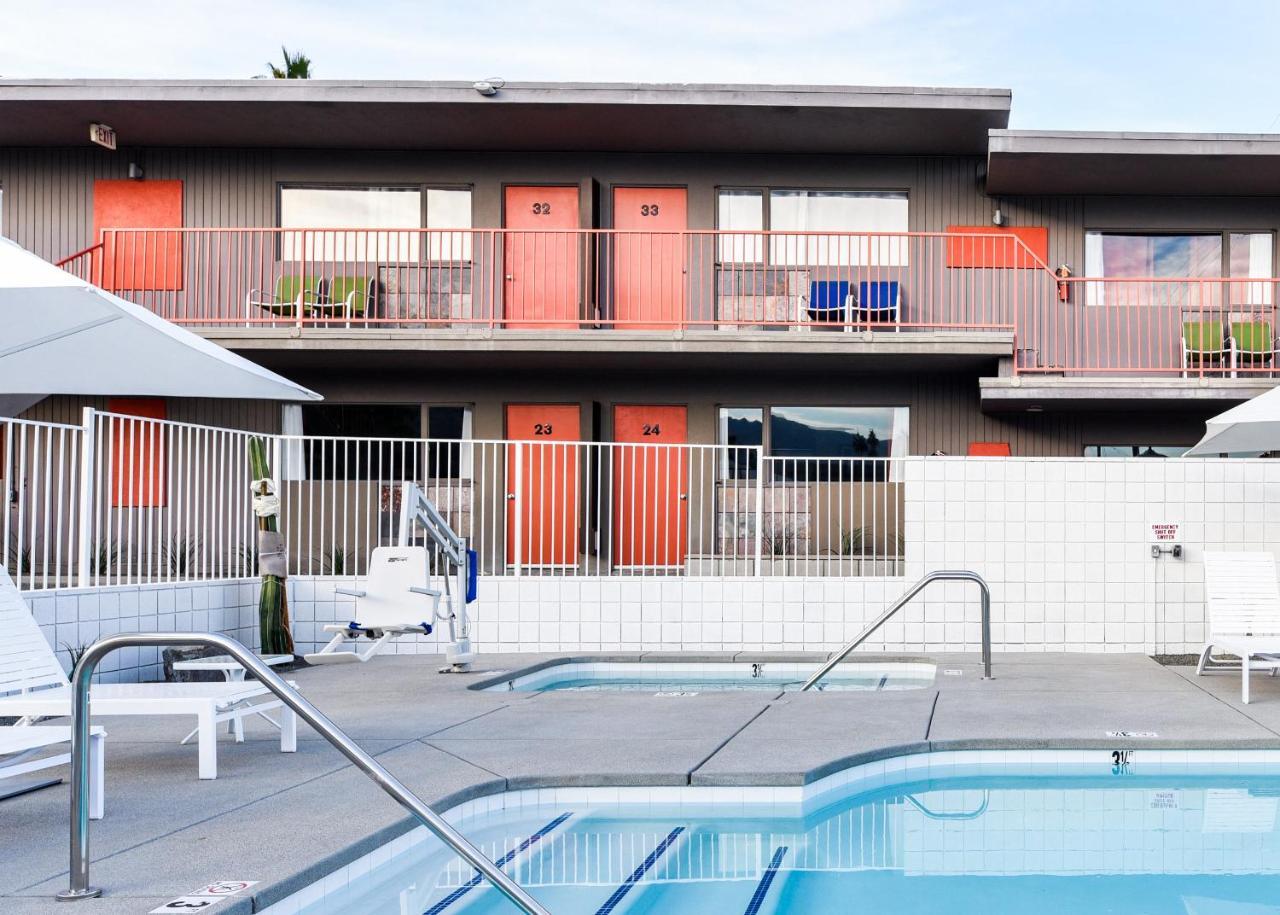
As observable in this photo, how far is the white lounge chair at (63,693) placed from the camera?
5.37m

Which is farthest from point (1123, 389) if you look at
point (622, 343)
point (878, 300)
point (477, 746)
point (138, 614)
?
point (138, 614)

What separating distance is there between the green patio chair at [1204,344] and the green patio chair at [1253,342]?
0.15 metres

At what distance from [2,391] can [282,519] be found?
7728mm

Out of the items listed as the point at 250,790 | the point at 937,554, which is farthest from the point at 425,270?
the point at 250,790

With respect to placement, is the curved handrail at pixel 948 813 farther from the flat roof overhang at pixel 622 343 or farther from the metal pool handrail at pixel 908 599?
the flat roof overhang at pixel 622 343

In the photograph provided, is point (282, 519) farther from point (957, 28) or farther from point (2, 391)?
point (957, 28)

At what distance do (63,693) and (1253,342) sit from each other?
44.1 ft

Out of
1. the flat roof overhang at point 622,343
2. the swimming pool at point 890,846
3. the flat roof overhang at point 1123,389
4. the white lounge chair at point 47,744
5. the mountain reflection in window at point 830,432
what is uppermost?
the flat roof overhang at point 622,343

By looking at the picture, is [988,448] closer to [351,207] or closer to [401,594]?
[351,207]

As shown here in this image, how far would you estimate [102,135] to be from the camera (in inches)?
595

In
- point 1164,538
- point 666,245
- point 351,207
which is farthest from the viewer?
point 351,207

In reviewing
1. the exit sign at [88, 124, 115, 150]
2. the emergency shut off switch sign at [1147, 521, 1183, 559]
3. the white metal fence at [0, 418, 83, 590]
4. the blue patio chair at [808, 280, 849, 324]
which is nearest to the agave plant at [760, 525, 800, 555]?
the blue patio chair at [808, 280, 849, 324]

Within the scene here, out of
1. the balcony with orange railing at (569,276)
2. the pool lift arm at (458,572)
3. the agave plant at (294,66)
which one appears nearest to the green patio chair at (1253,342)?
the balcony with orange railing at (569,276)

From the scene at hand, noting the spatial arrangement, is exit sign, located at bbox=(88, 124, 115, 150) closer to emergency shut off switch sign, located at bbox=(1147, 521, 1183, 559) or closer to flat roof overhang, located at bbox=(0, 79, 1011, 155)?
flat roof overhang, located at bbox=(0, 79, 1011, 155)
